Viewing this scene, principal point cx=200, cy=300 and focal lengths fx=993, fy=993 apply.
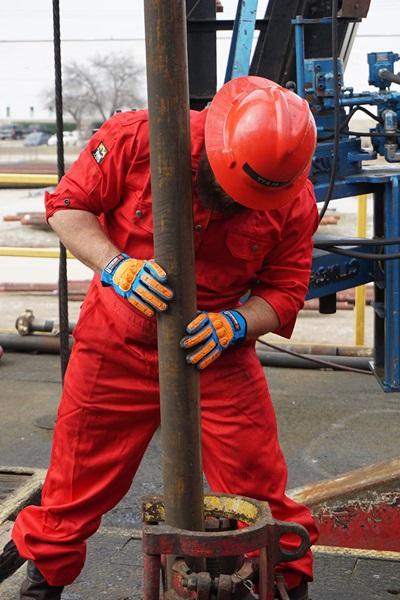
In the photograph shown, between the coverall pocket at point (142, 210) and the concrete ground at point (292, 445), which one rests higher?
the coverall pocket at point (142, 210)

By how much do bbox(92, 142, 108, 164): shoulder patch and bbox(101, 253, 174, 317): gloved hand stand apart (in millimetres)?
342

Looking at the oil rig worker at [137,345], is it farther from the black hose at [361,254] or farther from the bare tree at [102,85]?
the bare tree at [102,85]

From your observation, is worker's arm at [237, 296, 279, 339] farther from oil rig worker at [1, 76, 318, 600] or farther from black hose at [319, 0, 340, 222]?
black hose at [319, 0, 340, 222]

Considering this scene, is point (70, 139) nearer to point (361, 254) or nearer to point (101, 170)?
point (361, 254)

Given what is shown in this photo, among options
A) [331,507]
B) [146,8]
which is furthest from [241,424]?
[146,8]

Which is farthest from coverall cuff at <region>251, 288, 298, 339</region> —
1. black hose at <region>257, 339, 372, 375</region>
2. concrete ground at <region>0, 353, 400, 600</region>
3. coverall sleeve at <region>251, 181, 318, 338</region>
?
black hose at <region>257, 339, 372, 375</region>

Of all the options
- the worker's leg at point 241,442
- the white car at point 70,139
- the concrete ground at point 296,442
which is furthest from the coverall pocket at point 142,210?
the white car at point 70,139

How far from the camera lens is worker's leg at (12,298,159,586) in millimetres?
3250

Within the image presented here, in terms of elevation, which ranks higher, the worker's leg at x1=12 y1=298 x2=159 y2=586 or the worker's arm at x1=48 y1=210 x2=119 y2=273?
the worker's arm at x1=48 y1=210 x2=119 y2=273

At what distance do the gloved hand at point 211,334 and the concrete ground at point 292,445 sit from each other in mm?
1127

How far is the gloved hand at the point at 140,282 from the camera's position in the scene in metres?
2.46

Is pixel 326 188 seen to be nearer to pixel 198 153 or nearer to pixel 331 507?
pixel 331 507

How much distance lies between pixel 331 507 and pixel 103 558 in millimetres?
952

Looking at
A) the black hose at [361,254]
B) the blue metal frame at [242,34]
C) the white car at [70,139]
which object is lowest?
the black hose at [361,254]
